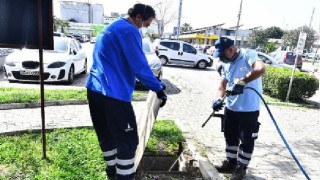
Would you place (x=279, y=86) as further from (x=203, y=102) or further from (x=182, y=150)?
(x=182, y=150)

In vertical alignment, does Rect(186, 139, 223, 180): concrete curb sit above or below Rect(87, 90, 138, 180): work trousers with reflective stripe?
below

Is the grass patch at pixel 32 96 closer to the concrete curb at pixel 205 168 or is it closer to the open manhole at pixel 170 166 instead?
the open manhole at pixel 170 166

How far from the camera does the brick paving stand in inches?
176

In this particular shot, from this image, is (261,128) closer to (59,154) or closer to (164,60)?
(59,154)

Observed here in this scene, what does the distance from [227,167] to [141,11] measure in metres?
2.45

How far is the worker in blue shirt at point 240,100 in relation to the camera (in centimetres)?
347

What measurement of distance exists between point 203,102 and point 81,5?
311 feet

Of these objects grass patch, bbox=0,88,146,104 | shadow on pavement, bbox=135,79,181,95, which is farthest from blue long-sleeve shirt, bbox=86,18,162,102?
shadow on pavement, bbox=135,79,181,95

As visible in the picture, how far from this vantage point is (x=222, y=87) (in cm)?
399

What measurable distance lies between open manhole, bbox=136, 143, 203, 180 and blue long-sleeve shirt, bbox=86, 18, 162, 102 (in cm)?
130

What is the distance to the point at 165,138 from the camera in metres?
4.77

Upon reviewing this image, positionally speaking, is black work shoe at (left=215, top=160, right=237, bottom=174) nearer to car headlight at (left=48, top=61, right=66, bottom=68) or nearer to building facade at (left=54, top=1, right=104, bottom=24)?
car headlight at (left=48, top=61, right=66, bottom=68)

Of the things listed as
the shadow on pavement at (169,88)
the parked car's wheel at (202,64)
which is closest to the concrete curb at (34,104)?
the shadow on pavement at (169,88)

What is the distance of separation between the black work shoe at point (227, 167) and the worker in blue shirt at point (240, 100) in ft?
0.53
